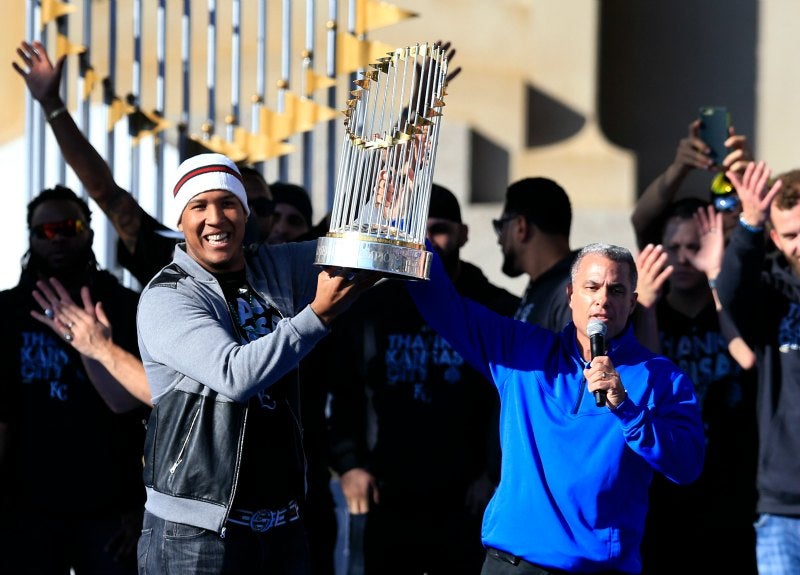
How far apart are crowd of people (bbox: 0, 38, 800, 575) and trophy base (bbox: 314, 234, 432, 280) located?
0.24 feet

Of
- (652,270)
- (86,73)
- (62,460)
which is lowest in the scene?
(62,460)

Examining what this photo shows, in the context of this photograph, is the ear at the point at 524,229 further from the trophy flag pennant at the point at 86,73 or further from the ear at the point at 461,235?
the trophy flag pennant at the point at 86,73

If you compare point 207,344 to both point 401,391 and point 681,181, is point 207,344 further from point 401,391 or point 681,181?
point 681,181

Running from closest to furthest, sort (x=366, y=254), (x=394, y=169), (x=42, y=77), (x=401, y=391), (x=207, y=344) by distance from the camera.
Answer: (x=366, y=254), (x=207, y=344), (x=394, y=169), (x=42, y=77), (x=401, y=391)

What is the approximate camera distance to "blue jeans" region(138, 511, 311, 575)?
368 cm

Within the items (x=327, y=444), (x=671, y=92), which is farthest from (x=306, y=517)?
(x=671, y=92)

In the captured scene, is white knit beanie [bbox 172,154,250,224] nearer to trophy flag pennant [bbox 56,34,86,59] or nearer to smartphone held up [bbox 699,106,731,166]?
smartphone held up [bbox 699,106,731,166]

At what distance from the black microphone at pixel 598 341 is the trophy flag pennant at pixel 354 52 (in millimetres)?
3238

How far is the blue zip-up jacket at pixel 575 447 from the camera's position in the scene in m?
3.74

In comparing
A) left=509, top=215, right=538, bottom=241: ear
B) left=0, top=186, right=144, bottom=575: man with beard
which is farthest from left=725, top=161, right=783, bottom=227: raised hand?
left=0, top=186, right=144, bottom=575: man with beard

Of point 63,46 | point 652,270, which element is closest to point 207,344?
point 652,270

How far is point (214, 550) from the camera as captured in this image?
368 cm

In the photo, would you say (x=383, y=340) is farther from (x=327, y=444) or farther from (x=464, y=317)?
(x=464, y=317)

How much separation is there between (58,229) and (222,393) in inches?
78.2
